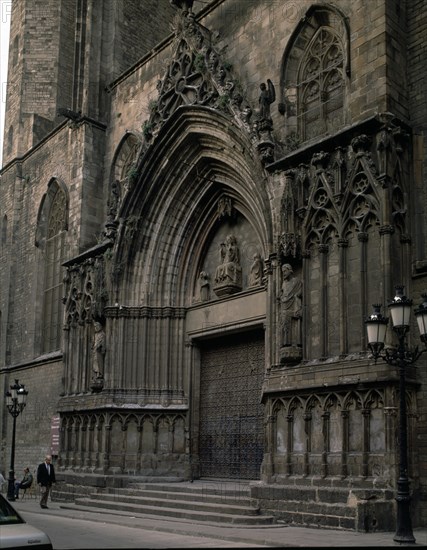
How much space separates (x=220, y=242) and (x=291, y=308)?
232 inches

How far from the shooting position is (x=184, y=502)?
16844 mm

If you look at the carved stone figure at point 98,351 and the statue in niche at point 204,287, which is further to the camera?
the carved stone figure at point 98,351

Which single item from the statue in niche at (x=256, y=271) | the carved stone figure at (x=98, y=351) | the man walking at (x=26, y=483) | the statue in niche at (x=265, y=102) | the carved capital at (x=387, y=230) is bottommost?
the man walking at (x=26, y=483)

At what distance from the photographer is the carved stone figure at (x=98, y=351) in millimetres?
21969

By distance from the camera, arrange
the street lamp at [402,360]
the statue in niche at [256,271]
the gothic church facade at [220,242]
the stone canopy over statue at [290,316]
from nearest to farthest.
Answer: the street lamp at [402,360], the gothic church facade at [220,242], the stone canopy over statue at [290,316], the statue in niche at [256,271]

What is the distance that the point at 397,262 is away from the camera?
14555 millimetres

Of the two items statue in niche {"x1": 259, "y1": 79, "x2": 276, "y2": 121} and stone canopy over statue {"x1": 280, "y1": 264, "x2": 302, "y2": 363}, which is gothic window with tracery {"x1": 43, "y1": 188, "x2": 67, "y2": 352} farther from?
stone canopy over statue {"x1": 280, "y1": 264, "x2": 302, "y2": 363}

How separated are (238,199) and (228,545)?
10.4 m

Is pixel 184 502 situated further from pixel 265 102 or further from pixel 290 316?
pixel 265 102

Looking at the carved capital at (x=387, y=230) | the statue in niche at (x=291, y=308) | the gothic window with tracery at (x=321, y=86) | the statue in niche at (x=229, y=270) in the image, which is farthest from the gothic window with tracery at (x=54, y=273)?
the carved capital at (x=387, y=230)

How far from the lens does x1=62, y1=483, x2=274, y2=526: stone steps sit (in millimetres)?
15156

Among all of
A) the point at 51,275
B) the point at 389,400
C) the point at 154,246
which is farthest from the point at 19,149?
the point at 389,400

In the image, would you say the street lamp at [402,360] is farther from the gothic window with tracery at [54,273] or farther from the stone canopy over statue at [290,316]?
the gothic window with tracery at [54,273]

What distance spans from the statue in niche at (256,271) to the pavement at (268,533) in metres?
6.23
